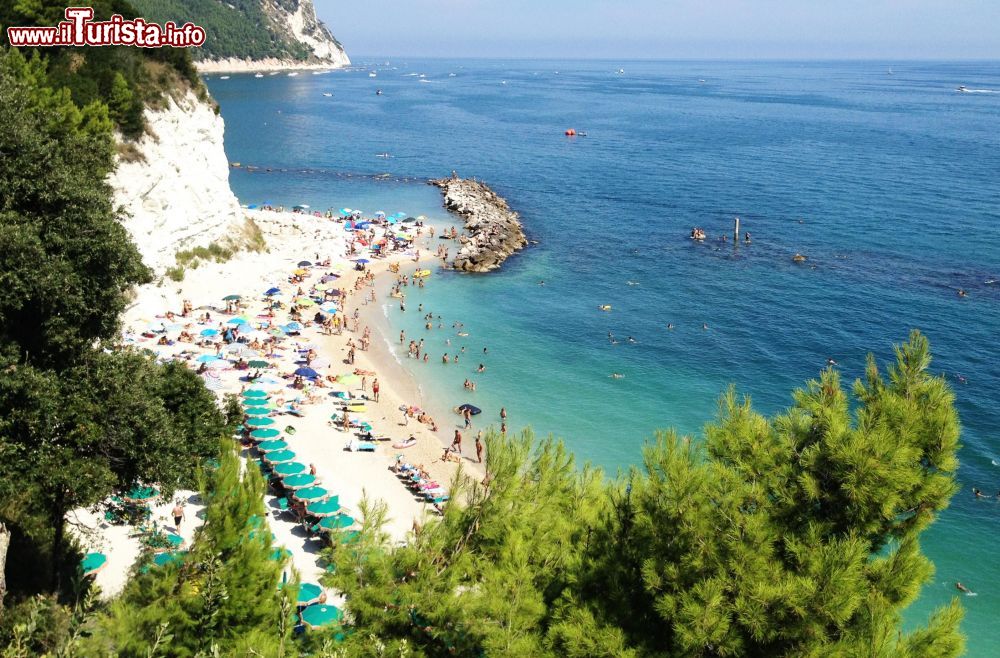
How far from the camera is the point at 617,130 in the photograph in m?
130

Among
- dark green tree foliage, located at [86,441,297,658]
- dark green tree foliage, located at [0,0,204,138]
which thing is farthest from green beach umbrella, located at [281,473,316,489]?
dark green tree foliage, located at [0,0,204,138]

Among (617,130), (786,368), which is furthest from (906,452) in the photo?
(617,130)

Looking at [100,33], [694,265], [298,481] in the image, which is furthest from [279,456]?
[694,265]

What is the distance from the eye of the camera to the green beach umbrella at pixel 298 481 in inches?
961

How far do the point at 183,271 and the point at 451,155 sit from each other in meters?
65.5

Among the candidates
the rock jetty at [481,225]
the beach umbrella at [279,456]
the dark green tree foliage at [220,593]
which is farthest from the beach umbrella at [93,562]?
the rock jetty at [481,225]

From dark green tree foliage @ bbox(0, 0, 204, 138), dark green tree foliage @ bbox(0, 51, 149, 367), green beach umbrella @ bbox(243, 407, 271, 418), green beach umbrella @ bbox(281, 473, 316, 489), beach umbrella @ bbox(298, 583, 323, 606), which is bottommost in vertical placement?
beach umbrella @ bbox(298, 583, 323, 606)

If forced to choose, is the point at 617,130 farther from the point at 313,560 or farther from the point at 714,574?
the point at 714,574

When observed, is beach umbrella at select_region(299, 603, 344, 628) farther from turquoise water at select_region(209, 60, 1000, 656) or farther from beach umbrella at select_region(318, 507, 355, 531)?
turquoise water at select_region(209, 60, 1000, 656)

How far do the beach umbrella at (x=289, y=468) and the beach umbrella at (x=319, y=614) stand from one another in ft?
24.4

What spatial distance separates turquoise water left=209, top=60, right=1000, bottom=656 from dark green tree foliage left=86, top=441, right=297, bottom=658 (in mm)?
15899

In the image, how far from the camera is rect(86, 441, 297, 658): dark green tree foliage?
1057 cm

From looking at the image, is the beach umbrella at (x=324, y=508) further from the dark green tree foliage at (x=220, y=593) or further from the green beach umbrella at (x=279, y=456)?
the dark green tree foliage at (x=220, y=593)

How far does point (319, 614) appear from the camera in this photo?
1812cm
